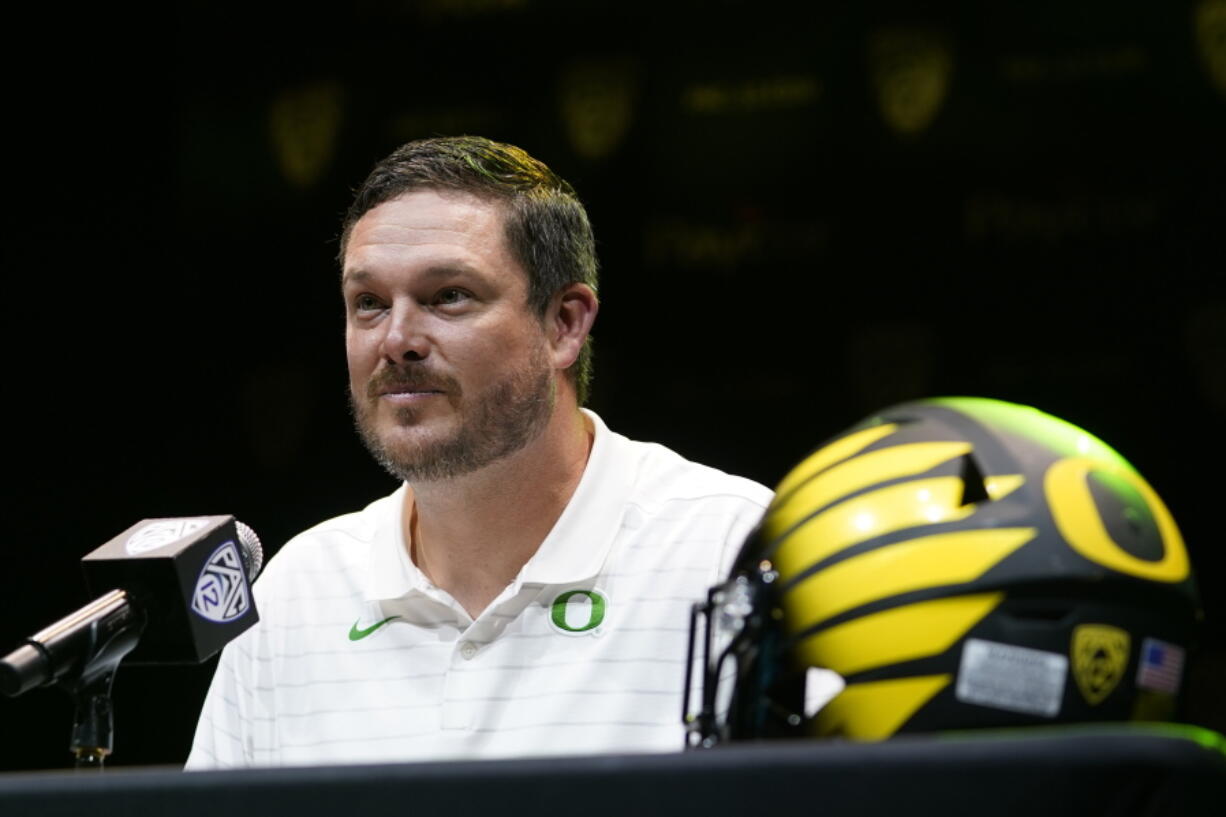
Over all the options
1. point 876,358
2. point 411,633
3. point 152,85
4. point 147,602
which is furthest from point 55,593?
point 147,602

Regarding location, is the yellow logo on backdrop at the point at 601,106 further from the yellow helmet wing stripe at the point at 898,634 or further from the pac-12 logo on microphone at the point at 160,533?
the yellow helmet wing stripe at the point at 898,634

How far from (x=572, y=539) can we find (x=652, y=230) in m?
1.18

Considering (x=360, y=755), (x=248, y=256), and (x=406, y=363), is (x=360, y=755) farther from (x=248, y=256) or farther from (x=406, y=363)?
(x=248, y=256)

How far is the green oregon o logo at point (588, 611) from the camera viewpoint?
1517mm

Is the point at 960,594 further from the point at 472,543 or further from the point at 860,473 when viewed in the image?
the point at 472,543

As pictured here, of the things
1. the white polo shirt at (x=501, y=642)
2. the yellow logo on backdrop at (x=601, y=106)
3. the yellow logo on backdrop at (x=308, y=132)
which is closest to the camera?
the white polo shirt at (x=501, y=642)

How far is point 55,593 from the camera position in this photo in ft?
8.84

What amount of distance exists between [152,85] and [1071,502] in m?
2.40

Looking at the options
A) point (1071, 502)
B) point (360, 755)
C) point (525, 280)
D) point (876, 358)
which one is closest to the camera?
point (1071, 502)

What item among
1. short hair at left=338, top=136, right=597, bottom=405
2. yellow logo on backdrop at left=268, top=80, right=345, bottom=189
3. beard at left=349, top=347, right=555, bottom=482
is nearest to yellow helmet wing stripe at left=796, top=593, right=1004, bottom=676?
beard at left=349, top=347, right=555, bottom=482

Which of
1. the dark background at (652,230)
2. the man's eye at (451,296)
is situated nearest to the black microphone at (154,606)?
the man's eye at (451,296)

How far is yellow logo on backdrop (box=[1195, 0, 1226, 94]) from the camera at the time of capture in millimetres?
2490

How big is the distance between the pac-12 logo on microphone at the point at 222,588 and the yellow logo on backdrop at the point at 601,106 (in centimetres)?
170

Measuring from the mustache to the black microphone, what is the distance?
474 millimetres
